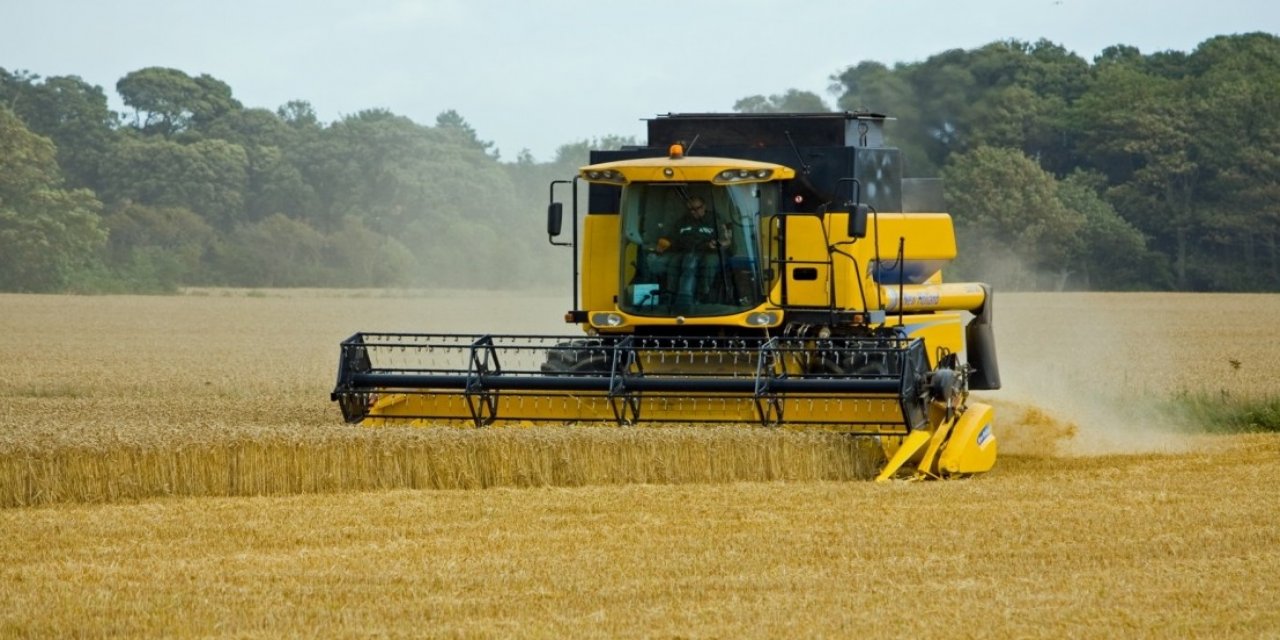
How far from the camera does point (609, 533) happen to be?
27.6 feet

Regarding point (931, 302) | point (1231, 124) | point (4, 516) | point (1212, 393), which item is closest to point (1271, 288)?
point (1231, 124)

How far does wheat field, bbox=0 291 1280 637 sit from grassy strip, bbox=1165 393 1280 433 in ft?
1.91

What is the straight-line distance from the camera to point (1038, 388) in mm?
17328

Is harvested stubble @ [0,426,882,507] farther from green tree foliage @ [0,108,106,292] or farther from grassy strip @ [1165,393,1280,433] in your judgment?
green tree foliage @ [0,108,106,292]

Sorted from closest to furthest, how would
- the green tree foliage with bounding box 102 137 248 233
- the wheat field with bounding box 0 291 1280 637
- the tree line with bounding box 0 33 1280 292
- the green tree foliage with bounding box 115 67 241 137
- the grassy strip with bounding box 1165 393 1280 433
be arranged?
the wheat field with bounding box 0 291 1280 637, the grassy strip with bounding box 1165 393 1280 433, the tree line with bounding box 0 33 1280 292, the green tree foliage with bounding box 102 137 248 233, the green tree foliage with bounding box 115 67 241 137

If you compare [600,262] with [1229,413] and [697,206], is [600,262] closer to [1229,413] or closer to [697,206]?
[697,206]

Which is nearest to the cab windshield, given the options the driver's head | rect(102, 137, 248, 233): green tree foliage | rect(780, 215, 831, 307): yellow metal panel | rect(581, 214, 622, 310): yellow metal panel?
the driver's head

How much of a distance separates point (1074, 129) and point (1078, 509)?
37.2m

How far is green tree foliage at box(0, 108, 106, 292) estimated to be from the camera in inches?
1849

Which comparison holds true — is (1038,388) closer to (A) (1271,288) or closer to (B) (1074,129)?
(B) (1074,129)

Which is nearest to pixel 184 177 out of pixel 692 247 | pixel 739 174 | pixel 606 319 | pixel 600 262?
pixel 600 262

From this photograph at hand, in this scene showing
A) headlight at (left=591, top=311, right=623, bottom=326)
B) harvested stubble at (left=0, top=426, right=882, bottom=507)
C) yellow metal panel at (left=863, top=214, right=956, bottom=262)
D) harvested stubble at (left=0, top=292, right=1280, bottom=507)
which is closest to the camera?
harvested stubble at (left=0, top=426, right=882, bottom=507)

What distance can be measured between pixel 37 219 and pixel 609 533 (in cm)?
4233

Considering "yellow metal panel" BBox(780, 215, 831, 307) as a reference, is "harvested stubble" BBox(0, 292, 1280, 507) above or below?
below
